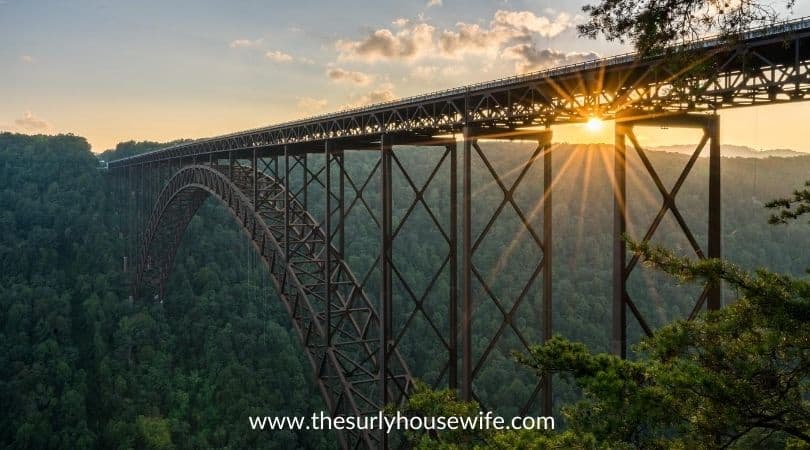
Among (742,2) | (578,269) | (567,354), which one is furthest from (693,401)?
(578,269)

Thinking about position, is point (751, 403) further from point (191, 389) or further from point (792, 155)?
point (792, 155)

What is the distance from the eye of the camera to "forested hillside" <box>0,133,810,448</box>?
36.7 metres

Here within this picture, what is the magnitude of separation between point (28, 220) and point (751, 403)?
62.4m

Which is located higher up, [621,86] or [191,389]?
[621,86]

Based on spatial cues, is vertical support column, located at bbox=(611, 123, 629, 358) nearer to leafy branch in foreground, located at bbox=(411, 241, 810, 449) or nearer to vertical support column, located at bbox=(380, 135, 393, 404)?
leafy branch in foreground, located at bbox=(411, 241, 810, 449)

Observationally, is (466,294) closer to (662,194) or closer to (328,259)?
(662,194)

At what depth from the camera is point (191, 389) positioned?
40000 mm

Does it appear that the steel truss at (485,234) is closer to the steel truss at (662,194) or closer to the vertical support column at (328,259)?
the steel truss at (662,194)

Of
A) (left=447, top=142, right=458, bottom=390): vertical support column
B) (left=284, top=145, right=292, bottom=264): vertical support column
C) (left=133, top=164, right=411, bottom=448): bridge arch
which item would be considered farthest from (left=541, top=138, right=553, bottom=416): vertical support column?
(left=284, top=145, right=292, bottom=264): vertical support column

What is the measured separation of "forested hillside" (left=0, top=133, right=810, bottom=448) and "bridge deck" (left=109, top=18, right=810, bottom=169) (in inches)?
303

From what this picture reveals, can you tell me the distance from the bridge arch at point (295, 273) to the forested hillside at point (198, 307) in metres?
4.72

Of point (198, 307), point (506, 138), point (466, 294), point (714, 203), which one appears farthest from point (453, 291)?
point (198, 307)

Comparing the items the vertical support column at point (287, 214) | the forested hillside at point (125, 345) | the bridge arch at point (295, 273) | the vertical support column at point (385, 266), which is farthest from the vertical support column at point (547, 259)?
the forested hillside at point (125, 345)

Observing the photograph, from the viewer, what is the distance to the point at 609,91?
32.7 feet
